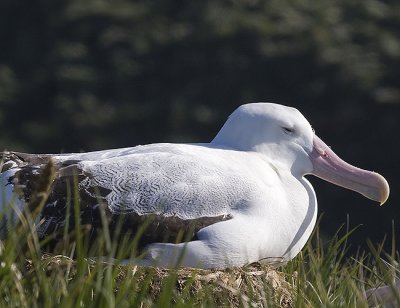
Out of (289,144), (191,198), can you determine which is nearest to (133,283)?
(191,198)

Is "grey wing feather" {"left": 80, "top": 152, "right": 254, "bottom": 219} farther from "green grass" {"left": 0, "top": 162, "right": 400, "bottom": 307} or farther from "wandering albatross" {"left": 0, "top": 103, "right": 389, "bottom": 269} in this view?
"green grass" {"left": 0, "top": 162, "right": 400, "bottom": 307}

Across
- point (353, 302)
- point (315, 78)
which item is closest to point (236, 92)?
point (315, 78)

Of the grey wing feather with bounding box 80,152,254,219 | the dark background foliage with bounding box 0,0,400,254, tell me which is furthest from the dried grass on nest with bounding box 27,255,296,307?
the dark background foliage with bounding box 0,0,400,254

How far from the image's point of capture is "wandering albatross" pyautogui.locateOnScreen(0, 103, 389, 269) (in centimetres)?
511

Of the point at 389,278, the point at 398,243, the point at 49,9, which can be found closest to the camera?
the point at 389,278

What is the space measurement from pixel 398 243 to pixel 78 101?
247 inches

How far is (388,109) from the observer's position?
16.1 meters

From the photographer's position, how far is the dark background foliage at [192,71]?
52.1 ft

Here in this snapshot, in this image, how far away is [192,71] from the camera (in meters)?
17.3

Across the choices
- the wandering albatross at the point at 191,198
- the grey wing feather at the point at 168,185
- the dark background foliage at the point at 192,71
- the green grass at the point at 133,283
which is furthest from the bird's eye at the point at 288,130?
the dark background foliage at the point at 192,71

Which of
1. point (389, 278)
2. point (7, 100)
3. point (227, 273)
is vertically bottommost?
point (7, 100)

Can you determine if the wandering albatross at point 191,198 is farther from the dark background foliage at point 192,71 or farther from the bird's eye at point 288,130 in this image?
the dark background foliage at point 192,71

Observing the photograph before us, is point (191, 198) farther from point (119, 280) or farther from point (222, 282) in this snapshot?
point (119, 280)

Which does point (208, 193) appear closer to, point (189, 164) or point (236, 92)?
point (189, 164)
